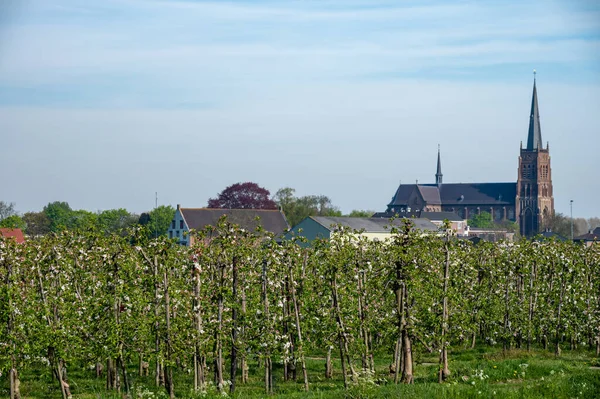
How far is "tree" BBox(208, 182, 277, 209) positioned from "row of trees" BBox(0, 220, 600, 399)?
388ft

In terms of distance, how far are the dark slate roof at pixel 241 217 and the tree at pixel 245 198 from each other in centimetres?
2517

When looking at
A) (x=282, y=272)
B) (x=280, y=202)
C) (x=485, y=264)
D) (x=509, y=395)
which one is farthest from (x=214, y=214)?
(x=509, y=395)

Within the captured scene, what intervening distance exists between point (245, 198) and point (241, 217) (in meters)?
31.7

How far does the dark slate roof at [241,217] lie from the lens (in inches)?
4769

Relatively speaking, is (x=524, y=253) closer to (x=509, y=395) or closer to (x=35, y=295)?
(x=509, y=395)

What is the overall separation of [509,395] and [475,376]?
148 inches

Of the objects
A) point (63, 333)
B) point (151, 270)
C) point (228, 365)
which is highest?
point (151, 270)

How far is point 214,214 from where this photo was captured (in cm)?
12750

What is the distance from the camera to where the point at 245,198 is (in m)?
155

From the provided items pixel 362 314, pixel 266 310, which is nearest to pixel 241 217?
pixel 362 314

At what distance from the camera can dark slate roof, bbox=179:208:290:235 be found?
12112 centimetres

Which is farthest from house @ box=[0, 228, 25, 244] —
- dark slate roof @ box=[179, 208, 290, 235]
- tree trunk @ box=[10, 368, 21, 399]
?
dark slate roof @ box=[179, 208, 290, 235]

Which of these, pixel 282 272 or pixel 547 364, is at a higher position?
pixel 282 272

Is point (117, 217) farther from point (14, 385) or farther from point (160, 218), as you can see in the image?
point (14, 385)
